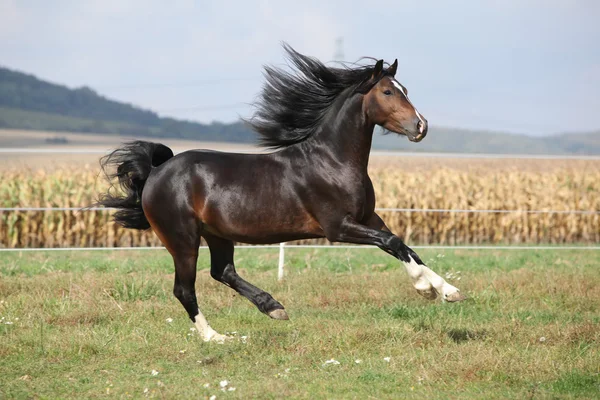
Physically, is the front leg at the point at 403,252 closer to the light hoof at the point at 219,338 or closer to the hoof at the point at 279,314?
the hoof at the point at 279,314

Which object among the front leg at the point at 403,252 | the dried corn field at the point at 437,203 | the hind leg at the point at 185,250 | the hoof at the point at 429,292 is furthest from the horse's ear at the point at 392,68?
the dried corn field at the point at 437,203

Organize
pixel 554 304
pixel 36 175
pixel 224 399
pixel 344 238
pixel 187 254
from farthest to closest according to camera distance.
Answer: pixel 36 175 < pixel 554 304 < pixel 187 254 < pixel 344 238 < pixel 224 399

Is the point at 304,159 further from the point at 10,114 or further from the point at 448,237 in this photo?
the point at 10,114

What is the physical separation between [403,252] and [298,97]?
5.96 ft

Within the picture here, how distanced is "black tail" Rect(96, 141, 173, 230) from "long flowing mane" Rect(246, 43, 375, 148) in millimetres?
1038

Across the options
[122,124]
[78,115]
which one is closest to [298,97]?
[122,124]

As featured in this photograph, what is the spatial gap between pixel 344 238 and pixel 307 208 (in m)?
0.45

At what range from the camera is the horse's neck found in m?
6.52

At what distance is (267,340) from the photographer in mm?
6629

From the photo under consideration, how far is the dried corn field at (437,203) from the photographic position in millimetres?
15414

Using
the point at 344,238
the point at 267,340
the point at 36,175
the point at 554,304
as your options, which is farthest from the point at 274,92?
the point at 36,175

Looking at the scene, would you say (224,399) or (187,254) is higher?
(187,254)

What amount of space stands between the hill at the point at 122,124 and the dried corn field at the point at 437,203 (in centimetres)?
6027

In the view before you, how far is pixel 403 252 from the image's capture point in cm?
605
